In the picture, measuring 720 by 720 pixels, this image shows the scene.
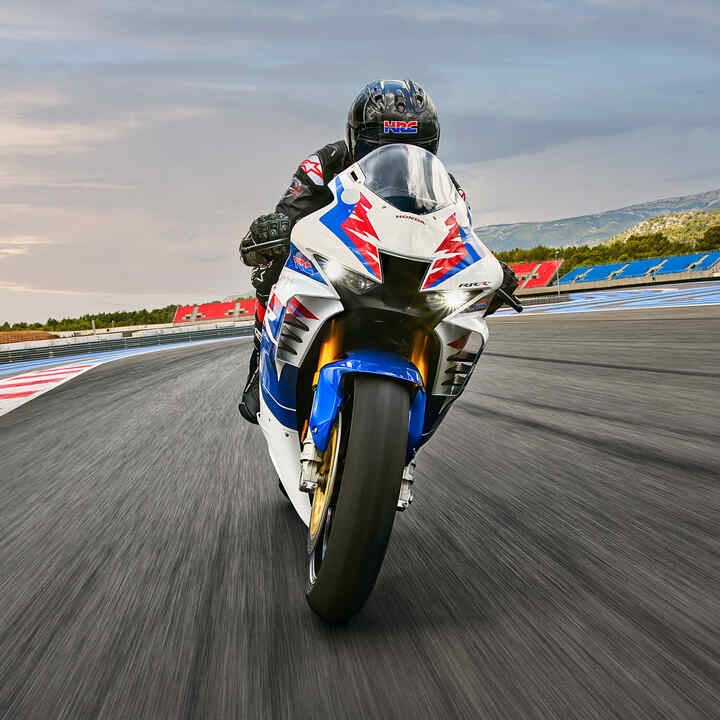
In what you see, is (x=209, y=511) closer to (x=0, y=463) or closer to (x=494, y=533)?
(x=494, y=533)

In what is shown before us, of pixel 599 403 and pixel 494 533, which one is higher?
pixel 494 533

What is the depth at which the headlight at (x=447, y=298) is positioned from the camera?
172 cm

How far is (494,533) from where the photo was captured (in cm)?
236

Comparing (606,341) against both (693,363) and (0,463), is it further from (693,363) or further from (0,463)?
(0,463)

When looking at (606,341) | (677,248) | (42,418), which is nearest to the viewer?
(42,418)

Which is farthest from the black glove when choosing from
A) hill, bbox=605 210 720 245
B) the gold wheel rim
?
hill, bbox=605 210 720 245

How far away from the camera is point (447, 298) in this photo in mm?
1752

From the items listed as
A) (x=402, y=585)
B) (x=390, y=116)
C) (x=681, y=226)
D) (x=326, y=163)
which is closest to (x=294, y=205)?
(x=326, y=163)

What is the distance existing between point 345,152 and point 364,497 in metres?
1.75

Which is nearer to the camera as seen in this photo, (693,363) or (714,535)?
(714,535)

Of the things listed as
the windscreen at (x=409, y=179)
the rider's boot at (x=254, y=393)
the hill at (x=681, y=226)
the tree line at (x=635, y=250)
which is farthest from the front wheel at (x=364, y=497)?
the hill at (x=681, y=226)

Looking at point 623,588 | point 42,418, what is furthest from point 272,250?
point 42,418

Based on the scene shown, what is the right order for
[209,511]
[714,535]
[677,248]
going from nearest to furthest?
[714,535] → [209,511] → [677,248]

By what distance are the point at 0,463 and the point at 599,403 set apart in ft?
15.4
